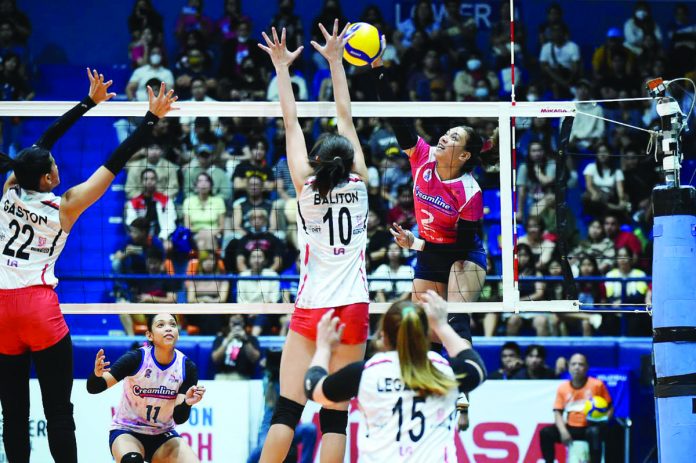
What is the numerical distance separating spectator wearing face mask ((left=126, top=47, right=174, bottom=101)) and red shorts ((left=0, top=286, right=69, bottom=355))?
354 inches

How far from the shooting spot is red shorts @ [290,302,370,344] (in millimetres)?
6309

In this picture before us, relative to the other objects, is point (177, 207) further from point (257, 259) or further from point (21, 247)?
point (21, 247)

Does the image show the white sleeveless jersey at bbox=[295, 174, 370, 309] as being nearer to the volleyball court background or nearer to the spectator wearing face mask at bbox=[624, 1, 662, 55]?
the volleyball court background

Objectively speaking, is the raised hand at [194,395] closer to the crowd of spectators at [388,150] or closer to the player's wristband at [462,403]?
the player's wristband at [462,403]

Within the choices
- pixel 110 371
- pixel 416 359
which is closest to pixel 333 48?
pixel 416 359

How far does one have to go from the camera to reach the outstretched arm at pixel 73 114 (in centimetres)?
670

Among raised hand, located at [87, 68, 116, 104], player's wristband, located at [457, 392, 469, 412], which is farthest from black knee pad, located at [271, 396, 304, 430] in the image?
raised hand, located at [87, 68, 116, 104]

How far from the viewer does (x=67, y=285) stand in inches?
532

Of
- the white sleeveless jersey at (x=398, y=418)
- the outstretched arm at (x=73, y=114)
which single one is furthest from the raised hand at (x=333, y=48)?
the white sleeveless jersey at (x=398, y=418)

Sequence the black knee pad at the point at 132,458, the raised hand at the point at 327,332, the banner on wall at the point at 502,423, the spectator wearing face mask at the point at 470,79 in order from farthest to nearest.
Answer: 1. the spectator wearing face mask at the point at 470,79
2. the banner on wall at the point at 502,423
3. the black knee pad at the point at 132,458
4. the raised hand at the point at 327,332

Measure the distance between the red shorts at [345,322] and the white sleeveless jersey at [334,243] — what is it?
38 mm

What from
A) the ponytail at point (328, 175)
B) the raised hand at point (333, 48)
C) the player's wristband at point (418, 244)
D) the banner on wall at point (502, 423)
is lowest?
the banner on wall at point (502, 423)

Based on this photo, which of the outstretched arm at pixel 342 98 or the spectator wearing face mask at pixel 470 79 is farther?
the spectator wearing face mask at pixel 470 79

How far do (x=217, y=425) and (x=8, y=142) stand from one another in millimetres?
6074
